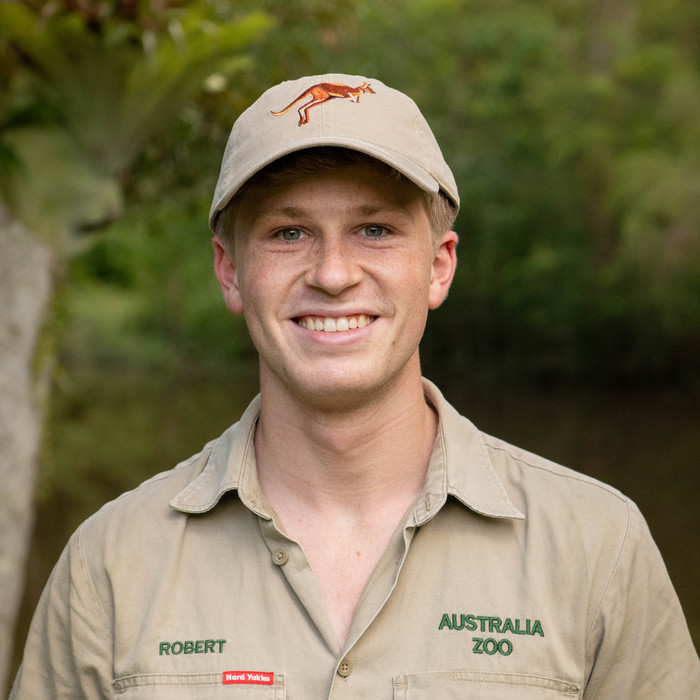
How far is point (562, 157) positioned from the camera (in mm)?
20469

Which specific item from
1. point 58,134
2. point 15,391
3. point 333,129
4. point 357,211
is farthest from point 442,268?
point 15,391

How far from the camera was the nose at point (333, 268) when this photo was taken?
1860 millimetres

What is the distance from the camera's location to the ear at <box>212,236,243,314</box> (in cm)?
208

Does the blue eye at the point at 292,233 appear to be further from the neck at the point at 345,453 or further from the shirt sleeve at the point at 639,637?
the shirt sleeve at the point at 639,637

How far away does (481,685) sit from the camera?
180 cm

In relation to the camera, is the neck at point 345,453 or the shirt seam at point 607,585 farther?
the neck at point 345,453

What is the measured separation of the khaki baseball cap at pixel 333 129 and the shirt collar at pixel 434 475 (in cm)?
49

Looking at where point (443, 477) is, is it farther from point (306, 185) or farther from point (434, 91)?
point (434, 91)

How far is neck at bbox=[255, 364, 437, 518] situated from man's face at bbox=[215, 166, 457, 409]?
61 millimetres

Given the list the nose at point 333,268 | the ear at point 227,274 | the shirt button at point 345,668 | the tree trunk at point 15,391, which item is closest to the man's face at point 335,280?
the nose at point 333,268

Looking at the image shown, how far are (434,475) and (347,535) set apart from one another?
0.69ft

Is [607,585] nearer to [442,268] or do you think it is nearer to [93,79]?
[442,268]

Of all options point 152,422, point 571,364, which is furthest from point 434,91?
point 152,422

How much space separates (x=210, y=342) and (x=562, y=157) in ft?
52.1
